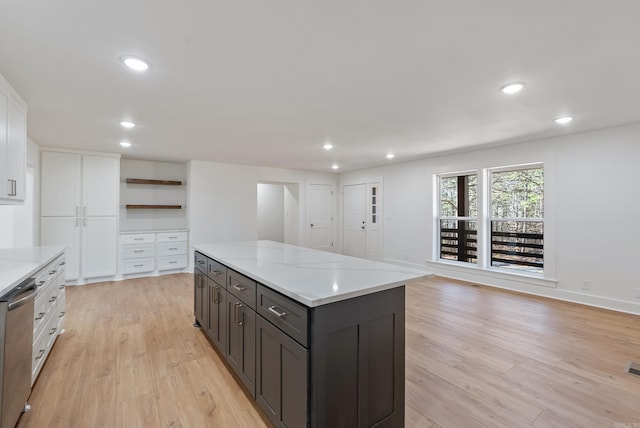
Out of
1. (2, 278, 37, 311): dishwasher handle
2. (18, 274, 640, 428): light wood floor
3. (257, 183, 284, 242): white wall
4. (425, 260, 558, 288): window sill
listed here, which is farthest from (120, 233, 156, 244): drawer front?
(425, 260, 558, 288): window sill

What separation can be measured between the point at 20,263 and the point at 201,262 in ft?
4.28

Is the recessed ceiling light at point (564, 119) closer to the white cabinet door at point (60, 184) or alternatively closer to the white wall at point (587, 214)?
the white wall at point (587, 214)

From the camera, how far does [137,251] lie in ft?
18.0

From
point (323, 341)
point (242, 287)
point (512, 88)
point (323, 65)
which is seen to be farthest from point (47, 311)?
point (512, 88)

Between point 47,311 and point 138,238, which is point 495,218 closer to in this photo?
point 47,311

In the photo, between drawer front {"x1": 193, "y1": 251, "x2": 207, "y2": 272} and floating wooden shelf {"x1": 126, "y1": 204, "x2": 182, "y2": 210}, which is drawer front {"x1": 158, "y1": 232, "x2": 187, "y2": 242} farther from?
drawer front {"x1": 193, "y1": 251, "x2": 207, "y2": 272}

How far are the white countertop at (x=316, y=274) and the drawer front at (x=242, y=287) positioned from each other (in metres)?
0.06

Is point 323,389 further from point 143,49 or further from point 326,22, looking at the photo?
point 143,49

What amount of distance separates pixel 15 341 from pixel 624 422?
11.4 ft

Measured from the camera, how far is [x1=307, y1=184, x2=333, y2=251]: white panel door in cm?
770

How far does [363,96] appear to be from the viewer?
8.77 feet

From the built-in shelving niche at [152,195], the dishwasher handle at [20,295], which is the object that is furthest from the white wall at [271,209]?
the dishwasher handle at [20,295]

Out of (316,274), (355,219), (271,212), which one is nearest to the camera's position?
(316,274)

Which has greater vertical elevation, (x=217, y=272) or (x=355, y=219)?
(x=355, y=219)
